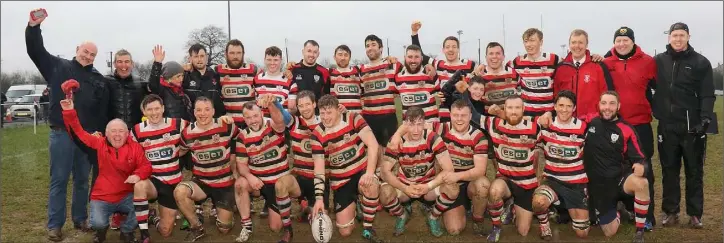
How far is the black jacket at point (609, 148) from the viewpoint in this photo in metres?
5.49

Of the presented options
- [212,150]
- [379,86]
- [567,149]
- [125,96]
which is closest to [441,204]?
[567,149]

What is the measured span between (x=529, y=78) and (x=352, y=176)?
2481 millimetres

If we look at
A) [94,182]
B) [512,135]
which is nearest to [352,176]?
[512,135]

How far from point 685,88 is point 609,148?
3.96ft

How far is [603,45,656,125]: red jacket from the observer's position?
19.8 feet

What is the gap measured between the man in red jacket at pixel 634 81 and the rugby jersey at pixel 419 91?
2120mm

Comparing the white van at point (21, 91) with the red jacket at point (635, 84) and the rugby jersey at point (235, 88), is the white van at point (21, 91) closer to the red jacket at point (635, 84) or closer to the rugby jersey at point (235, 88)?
the rugby jersey at point (235, 88)

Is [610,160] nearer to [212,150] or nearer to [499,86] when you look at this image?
[499,86]

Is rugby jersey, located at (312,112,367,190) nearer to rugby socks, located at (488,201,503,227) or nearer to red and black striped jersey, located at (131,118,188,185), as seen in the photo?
rugby socks, located at (488,201,503,227)

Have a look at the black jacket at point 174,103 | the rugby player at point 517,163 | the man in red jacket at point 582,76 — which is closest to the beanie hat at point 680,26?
the man in red jacket at point 582,76

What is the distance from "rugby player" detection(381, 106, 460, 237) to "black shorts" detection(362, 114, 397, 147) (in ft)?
4.83

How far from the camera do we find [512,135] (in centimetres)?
557

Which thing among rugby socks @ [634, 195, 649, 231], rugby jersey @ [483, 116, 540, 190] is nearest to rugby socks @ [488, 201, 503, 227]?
rugby jersey @ [483, 116, 540, 190]

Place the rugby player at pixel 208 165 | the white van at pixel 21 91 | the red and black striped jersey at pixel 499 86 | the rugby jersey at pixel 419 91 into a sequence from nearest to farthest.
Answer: the rugby player at pixel 208 165 → the red and black striped jersey at pixel 499 86 → the rugby jersey at pixel 419 91 → the white van at pixel 21 91
